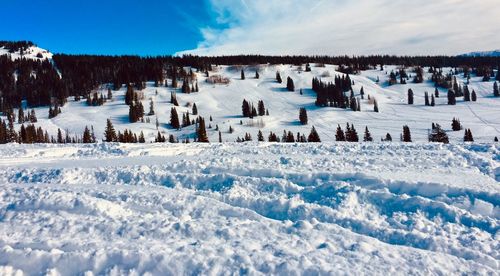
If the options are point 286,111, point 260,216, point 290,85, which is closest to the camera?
point 260,216

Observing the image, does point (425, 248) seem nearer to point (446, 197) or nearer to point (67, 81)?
point (446, 197)

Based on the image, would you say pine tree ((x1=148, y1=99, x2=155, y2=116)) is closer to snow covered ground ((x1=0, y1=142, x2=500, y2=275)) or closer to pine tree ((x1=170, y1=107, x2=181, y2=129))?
pine tree ((x1=170, y1=107, x2=181, y2=129))

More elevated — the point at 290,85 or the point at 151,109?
the point at 290,85

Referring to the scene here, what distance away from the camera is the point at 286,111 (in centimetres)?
13438

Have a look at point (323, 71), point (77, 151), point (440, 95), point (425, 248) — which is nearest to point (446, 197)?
point (425, 248)

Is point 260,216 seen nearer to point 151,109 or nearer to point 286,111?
point 151,109

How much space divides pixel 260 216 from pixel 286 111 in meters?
125

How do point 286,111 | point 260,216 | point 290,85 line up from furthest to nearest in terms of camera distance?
point 290,85 < point 286,111 < point 260,216

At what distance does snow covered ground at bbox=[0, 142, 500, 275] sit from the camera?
786 cm

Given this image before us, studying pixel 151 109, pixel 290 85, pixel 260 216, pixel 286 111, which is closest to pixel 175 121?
pixel 151 109

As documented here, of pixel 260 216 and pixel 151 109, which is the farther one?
pixel 151 109

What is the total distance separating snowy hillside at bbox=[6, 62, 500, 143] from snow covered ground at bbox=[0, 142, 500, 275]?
81366 millimetres

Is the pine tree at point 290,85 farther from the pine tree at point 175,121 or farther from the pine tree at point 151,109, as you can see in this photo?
the pine tree at point 175,121

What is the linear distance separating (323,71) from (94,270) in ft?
622
